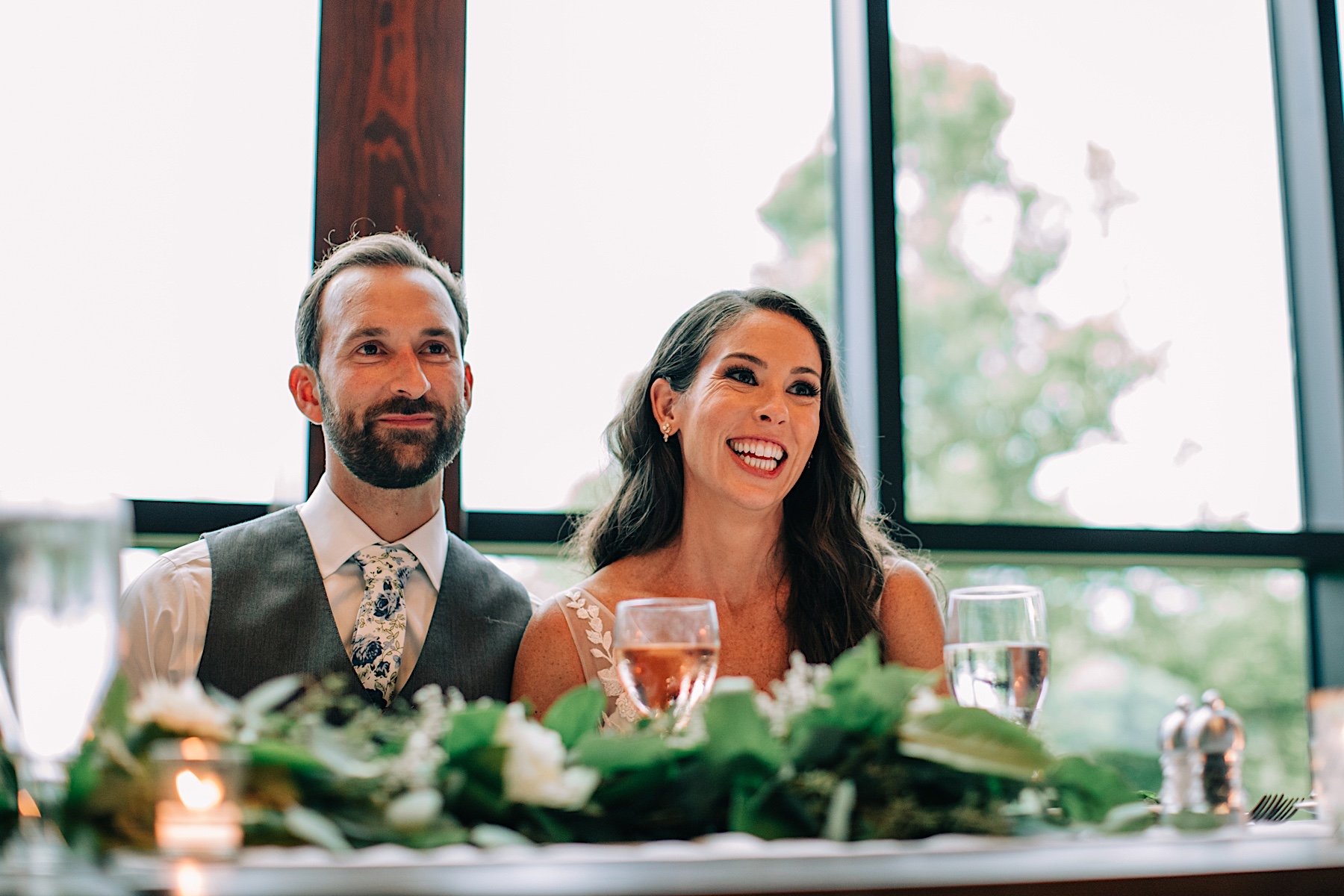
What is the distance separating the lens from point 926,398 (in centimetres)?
448

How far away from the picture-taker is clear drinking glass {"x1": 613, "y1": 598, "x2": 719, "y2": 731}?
119 centimetres

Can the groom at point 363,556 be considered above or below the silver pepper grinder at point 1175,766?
above

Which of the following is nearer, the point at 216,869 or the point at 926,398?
the point at 216,869

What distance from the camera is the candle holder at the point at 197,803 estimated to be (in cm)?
74

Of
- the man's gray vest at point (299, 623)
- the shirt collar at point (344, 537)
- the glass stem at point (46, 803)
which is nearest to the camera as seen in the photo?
the glass stem at point (46, 803)

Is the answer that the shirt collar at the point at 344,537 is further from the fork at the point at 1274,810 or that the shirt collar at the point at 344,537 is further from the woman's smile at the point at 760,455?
the fork at the point at 1274,810

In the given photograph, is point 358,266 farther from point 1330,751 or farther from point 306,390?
point 1330,751

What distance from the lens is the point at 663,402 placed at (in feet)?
7.76

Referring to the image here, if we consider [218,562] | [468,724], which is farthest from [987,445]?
[468,724]

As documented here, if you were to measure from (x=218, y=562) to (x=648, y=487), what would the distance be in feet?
2.46

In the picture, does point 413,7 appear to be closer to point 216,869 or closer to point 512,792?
point 512,792

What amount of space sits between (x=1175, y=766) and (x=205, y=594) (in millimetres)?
1435

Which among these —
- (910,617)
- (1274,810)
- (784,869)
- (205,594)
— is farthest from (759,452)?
(784,869)

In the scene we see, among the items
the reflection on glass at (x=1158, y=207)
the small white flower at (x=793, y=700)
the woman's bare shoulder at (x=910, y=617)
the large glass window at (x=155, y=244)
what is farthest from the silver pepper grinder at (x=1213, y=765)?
the reflection on glass at (x=1158, y=207)
